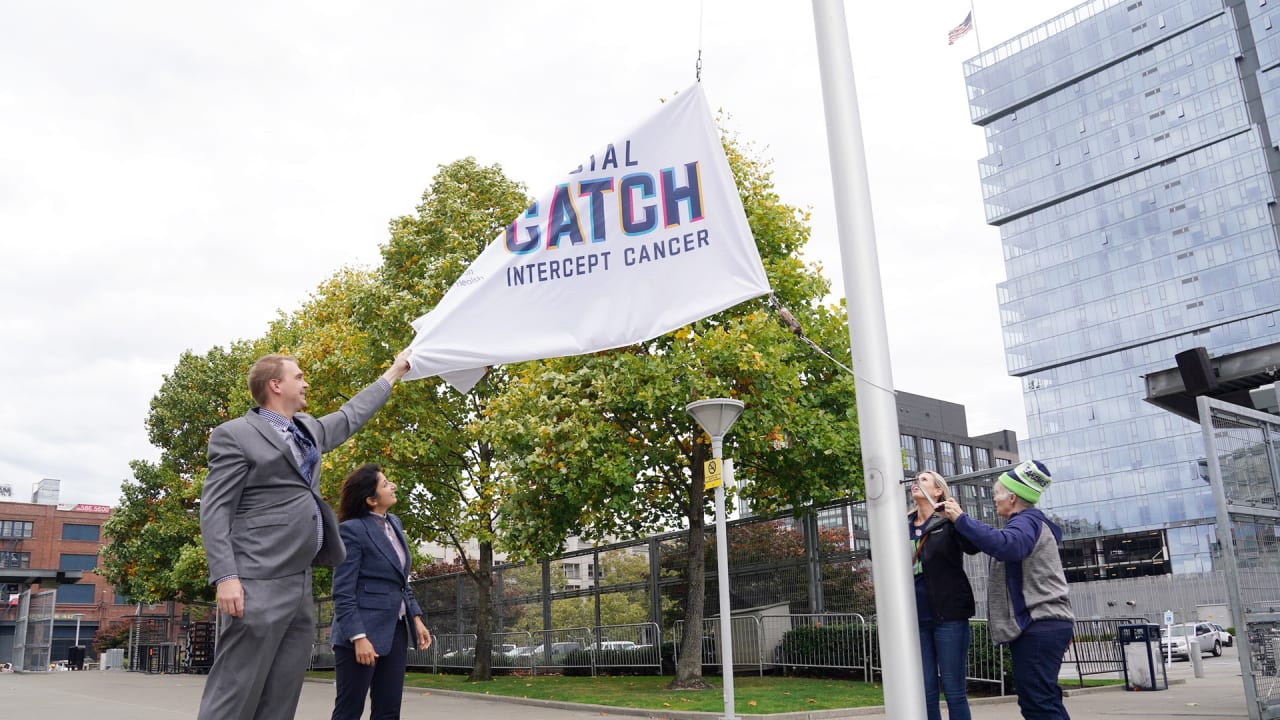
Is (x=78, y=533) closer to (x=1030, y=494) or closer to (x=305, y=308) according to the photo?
(x=305, y=308)

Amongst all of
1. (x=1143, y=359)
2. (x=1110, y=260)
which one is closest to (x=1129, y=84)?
(x=1110, y=260)

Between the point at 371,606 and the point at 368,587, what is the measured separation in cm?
13

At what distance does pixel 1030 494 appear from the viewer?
18.9 feet

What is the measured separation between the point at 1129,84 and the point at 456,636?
99.6 m

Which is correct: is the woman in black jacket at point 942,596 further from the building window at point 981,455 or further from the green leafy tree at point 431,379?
the building window at point 981,455

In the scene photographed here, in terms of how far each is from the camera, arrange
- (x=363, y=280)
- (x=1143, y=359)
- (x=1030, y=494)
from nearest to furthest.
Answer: (x=1030, y=494) < (x=363, y=280) < (x=1143, y=359)

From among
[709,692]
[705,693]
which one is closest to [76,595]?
[709,692]

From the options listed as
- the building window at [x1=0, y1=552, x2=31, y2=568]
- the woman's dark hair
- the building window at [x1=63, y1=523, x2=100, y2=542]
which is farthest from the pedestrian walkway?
the building window at [x1=63, y1=523, x2=100, y2=542]

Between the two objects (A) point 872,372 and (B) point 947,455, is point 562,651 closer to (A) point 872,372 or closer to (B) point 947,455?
(A) point 872,372

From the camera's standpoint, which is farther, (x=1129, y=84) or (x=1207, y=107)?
(x=1129, y=84)

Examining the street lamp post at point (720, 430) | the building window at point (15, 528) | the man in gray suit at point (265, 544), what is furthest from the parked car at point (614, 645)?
the building window at point (15, 528)

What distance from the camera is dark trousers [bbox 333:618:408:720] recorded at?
19.1 feet

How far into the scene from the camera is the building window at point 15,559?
8543cm

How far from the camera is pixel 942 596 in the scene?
20.2 feet
